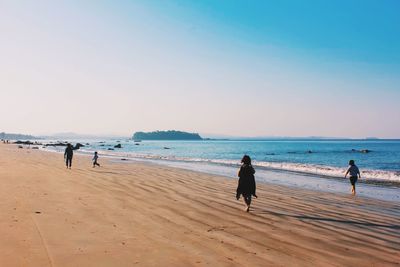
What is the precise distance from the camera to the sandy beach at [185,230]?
22.0 ft

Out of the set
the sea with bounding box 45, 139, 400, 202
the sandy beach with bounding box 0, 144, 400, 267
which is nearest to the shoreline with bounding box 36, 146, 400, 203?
the sea with bounding box 45, 139, 400, 202

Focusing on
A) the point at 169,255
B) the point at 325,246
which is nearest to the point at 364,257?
the point at 325,246

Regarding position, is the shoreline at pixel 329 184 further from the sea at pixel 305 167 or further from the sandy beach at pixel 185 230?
the sandy beach at pixel 185 230

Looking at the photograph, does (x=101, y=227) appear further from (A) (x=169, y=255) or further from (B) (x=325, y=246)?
(B) (x=325, y=246)

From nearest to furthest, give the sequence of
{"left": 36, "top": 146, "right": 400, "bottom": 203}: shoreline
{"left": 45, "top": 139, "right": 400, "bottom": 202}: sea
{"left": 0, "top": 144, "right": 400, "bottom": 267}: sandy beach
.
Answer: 1. {"left": 0, "top": 144, "right": 400, "bottom": 267}: sandy beach
2. {"left": 36, "top": 146, "right": 400, "bottom": 203}: shoreline
3. {"left": 45, "top": 139, "right": 400, "bottom": 202}: sea

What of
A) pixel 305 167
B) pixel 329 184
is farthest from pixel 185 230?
pixel 305 167

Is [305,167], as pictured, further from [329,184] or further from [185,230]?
[185,230]

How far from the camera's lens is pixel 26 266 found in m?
5.86

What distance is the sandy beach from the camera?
6.71m

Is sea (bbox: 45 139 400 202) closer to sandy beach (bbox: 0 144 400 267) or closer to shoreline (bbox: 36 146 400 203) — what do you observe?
shoreline (bbox: 36 146 400 203)

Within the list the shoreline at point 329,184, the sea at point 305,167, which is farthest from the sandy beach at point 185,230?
the sea at point 305,167

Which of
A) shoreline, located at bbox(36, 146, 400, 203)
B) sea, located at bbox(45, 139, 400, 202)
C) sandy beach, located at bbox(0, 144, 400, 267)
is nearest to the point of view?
sandy beach, located at bbox(0, 144, 400, 267)

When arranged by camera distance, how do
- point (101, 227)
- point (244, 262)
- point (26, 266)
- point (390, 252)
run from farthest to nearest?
point (101, 227) → point (390, 252) → point (244, 262) → point (26, 266)

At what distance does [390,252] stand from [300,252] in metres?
2.02
